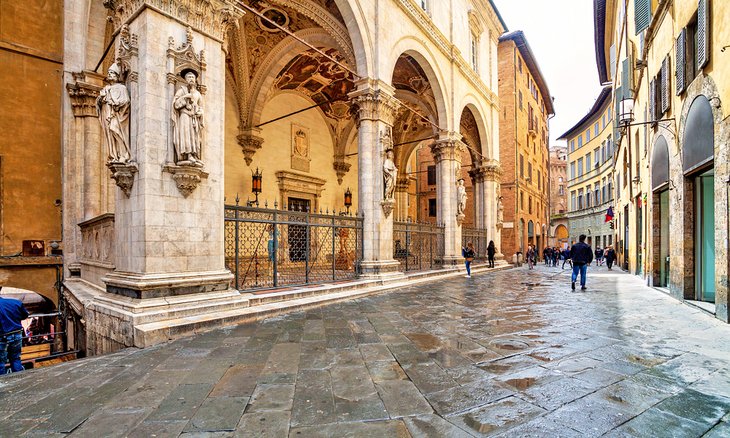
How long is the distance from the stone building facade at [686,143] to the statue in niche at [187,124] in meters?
8.38

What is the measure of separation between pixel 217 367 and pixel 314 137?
51.5 ft

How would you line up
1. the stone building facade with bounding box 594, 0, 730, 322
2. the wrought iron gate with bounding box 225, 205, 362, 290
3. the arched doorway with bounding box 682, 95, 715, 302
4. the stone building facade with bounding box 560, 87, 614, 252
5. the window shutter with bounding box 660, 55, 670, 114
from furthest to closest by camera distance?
the stone building facade with bounding box 560, 87, 614, 252 < the window shutter with bounding box 660, 55, 670, 114 < the wrought iron gate with bounding box 225, 205, 362, 290 < the arched doorway with bounding box 682, 95, 715, 302 < the stone building facade with bounding box 594, 0, 730, 322

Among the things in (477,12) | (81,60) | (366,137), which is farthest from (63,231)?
(477,12)

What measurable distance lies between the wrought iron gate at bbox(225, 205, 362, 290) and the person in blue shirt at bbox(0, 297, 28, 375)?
9.80 feet

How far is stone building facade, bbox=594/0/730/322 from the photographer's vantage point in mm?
6023

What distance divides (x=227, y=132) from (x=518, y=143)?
68.7 ft

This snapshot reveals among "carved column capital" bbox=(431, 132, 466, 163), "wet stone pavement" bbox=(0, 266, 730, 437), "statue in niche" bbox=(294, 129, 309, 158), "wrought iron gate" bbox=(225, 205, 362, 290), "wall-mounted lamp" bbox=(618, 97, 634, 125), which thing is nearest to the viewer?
"wet stone pavement" bbox=(0, 266, 730, 437)

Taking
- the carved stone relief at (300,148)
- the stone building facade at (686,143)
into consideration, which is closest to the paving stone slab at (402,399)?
the stone building facade at (686,143)

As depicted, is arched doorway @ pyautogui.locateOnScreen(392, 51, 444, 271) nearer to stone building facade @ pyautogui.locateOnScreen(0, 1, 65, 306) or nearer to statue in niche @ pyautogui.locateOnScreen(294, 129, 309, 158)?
statue in niche @ pyautogui.locateOnScreen(294, 129, 309, 158)

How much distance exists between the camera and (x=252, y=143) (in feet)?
48.6

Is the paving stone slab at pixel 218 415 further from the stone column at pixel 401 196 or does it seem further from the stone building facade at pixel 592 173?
the stone building facade at pixel 592 173

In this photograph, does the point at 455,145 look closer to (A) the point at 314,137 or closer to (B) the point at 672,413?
(A) the point at 314,137

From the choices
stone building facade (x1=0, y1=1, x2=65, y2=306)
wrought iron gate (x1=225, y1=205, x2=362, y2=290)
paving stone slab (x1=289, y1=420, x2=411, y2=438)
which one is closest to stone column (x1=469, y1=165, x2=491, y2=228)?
wrought iron gate (x1=225, y1=205, x2=362, y2=290)

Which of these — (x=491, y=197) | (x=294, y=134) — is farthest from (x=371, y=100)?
(x=491, y=197)
